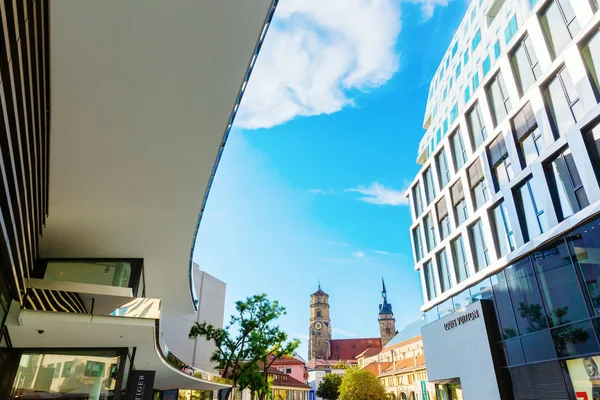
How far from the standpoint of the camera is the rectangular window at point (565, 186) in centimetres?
1190

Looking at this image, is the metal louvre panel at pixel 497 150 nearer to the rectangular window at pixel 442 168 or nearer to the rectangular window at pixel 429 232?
the rectangular window at pixel 442 168

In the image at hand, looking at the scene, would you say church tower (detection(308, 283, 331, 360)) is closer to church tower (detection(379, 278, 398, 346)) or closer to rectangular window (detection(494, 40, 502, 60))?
church tower (detection(379, 278, 398, 346))

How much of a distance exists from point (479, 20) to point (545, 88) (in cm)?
739

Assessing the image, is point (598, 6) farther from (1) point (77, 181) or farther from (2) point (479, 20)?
(1) point (77, 181)

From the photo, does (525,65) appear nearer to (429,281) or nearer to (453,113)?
(453,113)

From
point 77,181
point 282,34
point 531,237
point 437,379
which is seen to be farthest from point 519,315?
point 77,181

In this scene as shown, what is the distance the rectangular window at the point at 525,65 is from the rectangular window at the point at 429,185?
8582 mm

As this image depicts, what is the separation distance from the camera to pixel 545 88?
1371 centimetres

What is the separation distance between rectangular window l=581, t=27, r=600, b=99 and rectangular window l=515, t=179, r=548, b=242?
393 cm

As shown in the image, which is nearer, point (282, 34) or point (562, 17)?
point (282, 34)

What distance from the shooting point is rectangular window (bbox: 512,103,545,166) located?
14.0 metres

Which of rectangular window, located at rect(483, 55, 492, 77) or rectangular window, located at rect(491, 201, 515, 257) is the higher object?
rectangular window, located at rect(483, 55, 492, 77)

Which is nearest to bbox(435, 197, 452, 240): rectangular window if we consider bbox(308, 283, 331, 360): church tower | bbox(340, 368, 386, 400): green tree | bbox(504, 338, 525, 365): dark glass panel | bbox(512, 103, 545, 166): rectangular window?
bbox(512, 103, 545, 166): rectangular window

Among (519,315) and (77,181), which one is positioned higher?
(77,181)
